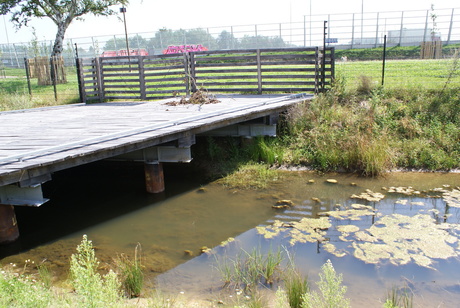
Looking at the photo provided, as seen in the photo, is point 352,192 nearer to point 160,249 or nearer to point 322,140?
point 322,140

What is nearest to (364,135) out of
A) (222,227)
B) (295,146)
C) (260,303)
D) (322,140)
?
(322,140)

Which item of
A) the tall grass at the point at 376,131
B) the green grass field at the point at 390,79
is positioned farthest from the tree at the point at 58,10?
the tall grass at the point at 376,131

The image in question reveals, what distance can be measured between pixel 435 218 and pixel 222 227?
3.42m

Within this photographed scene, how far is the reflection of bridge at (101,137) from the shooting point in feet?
20.5

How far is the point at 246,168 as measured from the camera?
998cm

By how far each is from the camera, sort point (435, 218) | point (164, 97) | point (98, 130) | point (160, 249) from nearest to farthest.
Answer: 1. point (160, 249)
2. point (435, 218)
3. point (98, 130)
4. point (164, 97)

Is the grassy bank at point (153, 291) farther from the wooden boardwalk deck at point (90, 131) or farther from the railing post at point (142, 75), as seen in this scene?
the railing post at point (142, 75)

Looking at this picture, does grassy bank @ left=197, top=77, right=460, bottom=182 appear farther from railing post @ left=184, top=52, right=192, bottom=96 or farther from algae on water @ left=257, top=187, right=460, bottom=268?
railing post @ left=184, top=52, right=192, bottom=96

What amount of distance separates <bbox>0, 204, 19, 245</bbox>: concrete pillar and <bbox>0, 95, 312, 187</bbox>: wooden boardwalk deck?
0.82m

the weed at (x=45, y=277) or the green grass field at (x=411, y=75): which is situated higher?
the green grass field at (x=411, y=75)

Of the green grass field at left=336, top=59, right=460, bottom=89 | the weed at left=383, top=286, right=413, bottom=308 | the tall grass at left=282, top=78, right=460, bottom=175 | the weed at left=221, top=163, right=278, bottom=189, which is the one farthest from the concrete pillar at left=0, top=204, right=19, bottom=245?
the green grass field at left=336, top=59, right=460, bottom=89

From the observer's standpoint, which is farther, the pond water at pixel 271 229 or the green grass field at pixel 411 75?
the green grass field at pixel 411 75

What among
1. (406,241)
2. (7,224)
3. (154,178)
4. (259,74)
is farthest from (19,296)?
(259,74)

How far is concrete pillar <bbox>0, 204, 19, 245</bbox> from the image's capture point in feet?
21.0
